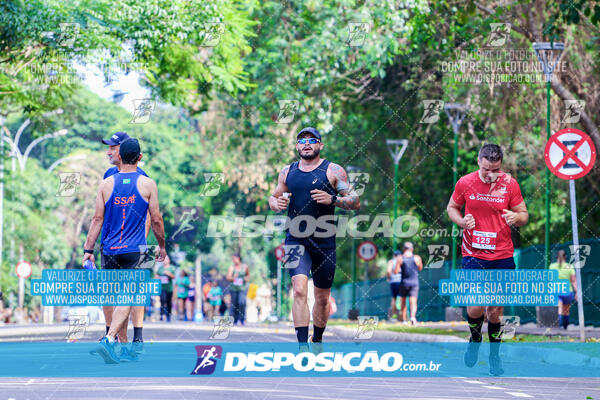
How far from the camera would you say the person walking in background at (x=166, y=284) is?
26359 millimetres

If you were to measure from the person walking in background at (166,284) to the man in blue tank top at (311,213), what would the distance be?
1488 centimetres

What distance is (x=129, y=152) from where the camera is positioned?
10477 mm

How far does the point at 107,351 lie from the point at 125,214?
1.25 m

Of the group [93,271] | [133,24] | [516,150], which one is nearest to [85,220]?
[516,150]

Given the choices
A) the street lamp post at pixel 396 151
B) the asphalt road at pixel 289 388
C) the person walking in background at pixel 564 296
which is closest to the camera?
the asphalt road at pixel 289 388

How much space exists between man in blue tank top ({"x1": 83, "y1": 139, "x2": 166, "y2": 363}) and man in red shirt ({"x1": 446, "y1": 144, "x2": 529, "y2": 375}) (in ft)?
9.07

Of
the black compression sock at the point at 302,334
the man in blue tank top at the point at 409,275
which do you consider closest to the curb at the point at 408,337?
the man in blue tank top at the point at 409,275

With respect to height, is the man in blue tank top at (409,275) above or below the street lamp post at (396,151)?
below

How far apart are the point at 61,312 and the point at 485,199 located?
53626 mm

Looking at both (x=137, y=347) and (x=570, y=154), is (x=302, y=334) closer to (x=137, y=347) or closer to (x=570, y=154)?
(x=137, y=347)

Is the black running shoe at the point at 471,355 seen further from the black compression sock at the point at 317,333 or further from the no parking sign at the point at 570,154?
the no parking sign at the point at 570,154

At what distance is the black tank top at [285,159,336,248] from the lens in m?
10.0

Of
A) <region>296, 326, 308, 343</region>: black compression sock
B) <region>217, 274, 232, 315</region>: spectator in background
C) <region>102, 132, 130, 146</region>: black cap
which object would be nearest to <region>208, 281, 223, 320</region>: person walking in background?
<region>217, 274, 232, 315</region>: spectator in background

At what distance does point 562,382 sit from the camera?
11031 mm
